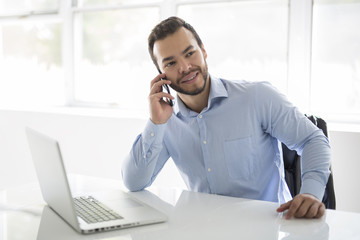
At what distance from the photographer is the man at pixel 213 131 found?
69.9 inches

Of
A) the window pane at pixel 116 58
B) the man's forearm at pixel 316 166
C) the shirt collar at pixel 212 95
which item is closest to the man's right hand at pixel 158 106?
the shirt collar at pixel 212 95

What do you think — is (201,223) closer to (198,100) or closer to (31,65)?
(198,100)

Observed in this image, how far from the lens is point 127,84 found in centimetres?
361

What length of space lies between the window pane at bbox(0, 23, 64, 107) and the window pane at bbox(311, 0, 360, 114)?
7.19 ft

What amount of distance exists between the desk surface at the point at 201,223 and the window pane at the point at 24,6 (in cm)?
266

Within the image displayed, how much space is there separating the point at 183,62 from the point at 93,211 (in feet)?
2.46

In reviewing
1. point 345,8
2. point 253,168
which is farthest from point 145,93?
point 253,168

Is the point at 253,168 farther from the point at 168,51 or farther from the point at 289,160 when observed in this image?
the point at 168,51

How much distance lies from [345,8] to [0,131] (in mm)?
2871

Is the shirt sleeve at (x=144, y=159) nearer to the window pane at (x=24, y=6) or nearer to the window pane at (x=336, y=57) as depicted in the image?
the window pane at (x=336, y=57)

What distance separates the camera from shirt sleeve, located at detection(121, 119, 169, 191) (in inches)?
67.8

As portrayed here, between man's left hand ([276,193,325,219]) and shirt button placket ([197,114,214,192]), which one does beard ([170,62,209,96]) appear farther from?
man's left hand ([276,193,325,219])

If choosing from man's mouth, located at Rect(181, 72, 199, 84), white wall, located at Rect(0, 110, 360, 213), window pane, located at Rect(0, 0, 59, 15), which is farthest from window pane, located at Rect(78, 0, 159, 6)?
man's mouth, located at Rect(181, 72, 199, 84)

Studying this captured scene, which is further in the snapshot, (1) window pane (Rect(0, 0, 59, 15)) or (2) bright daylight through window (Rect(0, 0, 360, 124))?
(1) window pane (Rect(0, 0, 59, 15))
